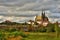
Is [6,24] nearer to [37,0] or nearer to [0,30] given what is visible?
[0,30]

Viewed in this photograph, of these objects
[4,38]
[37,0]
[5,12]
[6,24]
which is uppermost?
[37,0]

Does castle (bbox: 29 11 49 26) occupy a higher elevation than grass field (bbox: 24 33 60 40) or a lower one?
higher

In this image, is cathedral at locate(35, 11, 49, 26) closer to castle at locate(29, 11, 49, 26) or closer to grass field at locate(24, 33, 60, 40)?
castle at locate(29, 11, 49, 26)

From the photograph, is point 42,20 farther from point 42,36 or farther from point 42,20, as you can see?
point 42,36

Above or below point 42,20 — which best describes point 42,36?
below

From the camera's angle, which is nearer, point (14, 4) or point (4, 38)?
point (4, 38)

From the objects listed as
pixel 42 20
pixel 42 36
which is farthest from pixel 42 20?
pixel 42 36

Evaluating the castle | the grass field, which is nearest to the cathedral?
the castle

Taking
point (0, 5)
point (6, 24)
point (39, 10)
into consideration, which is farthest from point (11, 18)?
point (39, 10)

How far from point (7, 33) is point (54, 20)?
0.89 meters

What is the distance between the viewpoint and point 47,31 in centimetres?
263

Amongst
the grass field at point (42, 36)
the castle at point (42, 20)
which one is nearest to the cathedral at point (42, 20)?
the castle at point (42, 20)

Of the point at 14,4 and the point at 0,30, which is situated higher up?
the point at 14,4

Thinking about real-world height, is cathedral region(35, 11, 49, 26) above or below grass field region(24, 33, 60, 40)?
above
